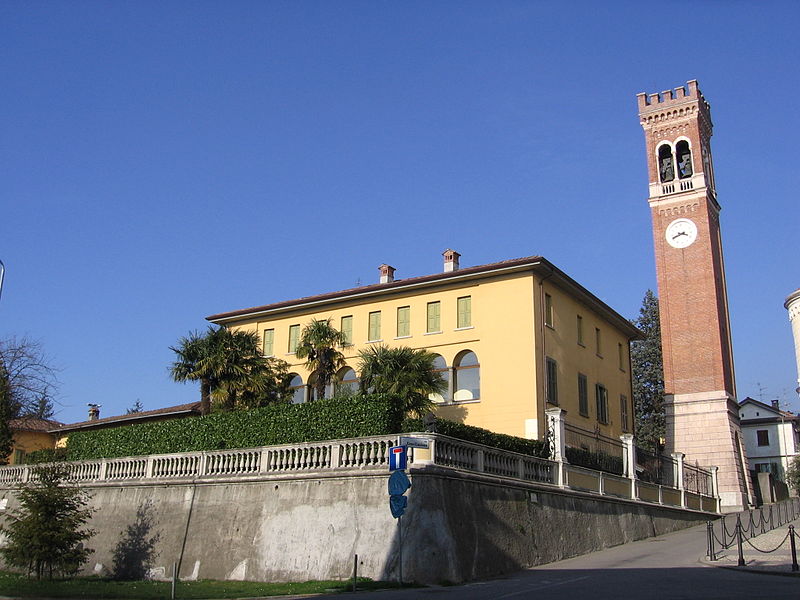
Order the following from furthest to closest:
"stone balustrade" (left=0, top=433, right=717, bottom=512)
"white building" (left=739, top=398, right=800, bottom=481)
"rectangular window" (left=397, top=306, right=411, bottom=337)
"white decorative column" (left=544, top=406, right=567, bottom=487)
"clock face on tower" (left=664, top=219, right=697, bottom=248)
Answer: "white building" (left=739, top=398, right=800, bottom=481) → "clock face on tower" (left=664, top=219, right=697, bottom=248) → "rectangular window" (left=397, top=306, right=411, bottom=337) → "white decorative column" (left=544, top=406, right=567, bottom=487) → "stone balustrade" (left=0, top=433, right=717, bottom=512)

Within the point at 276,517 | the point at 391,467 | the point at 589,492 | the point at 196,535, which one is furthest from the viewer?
the point at 589,492

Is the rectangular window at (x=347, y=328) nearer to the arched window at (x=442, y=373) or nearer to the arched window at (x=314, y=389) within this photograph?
the arched window at (x=314, y=389)

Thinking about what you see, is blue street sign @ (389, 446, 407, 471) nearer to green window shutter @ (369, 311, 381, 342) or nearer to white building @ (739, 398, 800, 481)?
green window shutter @ (369, 311, 381, 342)

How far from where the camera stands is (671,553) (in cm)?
2253

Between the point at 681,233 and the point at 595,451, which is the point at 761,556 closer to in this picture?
the point at 595,451

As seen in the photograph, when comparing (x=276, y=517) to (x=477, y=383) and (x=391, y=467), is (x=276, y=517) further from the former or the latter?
(x=477, y=383)

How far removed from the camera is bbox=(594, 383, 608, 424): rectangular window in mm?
36812

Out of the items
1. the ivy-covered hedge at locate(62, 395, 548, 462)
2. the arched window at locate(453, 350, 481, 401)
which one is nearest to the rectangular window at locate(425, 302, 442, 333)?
the arched window at locate(453, 350, 481, 401)

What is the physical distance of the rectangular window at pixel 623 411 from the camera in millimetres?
39625

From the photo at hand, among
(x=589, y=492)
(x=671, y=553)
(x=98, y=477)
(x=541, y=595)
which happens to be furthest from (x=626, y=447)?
(x=98, y=477)

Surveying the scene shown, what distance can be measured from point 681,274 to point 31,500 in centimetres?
3857

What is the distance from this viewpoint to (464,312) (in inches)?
1324

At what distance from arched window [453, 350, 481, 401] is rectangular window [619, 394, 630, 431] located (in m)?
10.7

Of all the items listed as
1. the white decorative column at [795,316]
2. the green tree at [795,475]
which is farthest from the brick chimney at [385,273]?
the white decorative column at [795,316]
